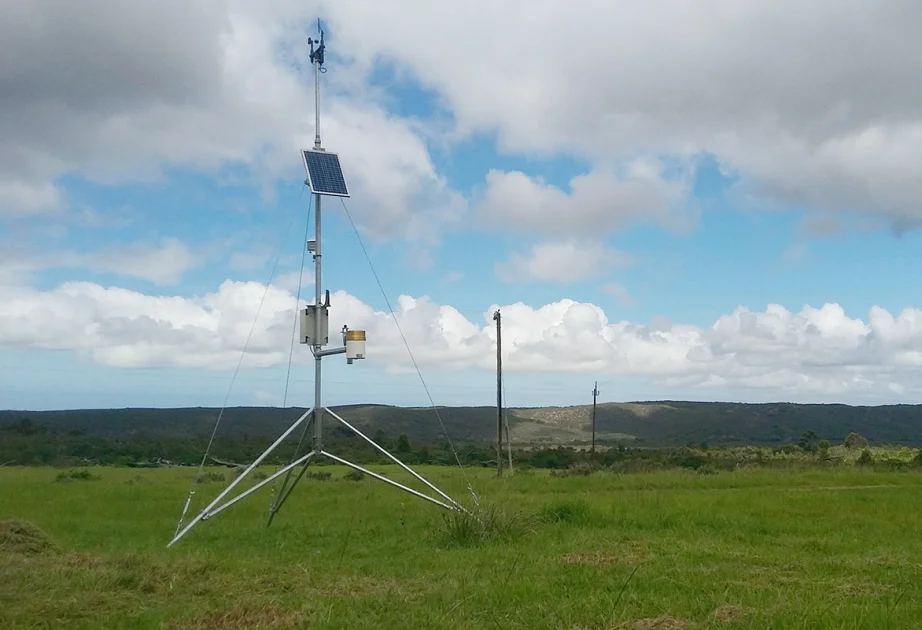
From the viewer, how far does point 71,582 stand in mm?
7789

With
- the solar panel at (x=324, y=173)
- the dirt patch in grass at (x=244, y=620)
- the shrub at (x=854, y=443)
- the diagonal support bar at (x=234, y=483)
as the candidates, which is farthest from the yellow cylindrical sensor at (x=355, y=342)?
the shrub at (x=854, y=443)

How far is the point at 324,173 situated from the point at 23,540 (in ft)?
20.1

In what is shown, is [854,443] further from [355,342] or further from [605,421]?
[355,342]

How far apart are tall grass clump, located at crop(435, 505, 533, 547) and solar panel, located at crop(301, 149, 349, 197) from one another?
4.79 metres

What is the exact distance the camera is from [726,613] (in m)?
6.78

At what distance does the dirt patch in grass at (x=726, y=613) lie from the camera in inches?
260

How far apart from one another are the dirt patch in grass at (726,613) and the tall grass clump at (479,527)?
16.5 feet

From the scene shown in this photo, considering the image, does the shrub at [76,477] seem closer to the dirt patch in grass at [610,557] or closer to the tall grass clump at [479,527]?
the tall grass clump at [479,527]

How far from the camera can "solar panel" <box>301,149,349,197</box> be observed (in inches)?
497

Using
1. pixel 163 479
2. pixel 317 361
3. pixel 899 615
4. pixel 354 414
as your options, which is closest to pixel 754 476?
pixel 163 479

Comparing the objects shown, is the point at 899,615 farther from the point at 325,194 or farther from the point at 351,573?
the point at 325,194

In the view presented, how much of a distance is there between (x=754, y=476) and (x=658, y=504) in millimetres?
15542

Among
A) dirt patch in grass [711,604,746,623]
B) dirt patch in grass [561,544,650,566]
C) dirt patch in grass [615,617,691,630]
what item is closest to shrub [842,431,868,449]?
dirt patch in grass [561,544,650,566]

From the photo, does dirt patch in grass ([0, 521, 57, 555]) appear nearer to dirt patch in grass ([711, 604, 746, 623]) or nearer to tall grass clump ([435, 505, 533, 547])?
tall grass clump ([435, 505, 533, 547])
